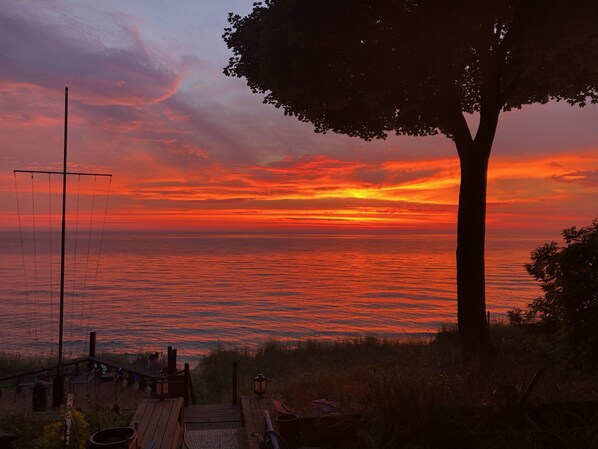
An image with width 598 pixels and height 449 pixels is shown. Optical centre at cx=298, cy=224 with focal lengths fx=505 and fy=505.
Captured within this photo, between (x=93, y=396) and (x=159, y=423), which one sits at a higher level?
(x=159, y=423)

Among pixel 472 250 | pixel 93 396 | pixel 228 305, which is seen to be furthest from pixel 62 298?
pixel 228 305

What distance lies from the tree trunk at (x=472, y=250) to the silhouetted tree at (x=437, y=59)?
0.03 metres

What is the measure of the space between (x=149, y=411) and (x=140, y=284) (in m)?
69.7

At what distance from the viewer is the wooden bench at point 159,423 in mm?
7964

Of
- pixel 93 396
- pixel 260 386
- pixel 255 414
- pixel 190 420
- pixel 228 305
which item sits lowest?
pixel 228 305

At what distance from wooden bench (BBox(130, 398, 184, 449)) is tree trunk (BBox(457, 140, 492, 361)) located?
29.3 feet

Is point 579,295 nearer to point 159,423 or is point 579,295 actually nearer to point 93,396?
point 159,423

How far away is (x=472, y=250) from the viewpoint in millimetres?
15344

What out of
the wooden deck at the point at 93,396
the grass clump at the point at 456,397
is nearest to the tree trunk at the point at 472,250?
the grass clump at the point at 456,397

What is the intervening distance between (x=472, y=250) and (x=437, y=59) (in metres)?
5.75

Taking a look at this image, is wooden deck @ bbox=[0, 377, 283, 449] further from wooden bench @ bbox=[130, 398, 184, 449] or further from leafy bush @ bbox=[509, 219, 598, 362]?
leafy bush @ bbox=[509, 219, 598, 362]

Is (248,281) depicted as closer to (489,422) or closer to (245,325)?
(245,325)

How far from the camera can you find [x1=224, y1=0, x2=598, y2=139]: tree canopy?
13.4 m

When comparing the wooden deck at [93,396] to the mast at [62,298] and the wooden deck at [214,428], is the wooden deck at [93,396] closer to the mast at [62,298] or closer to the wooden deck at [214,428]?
the mast at [62,298]
